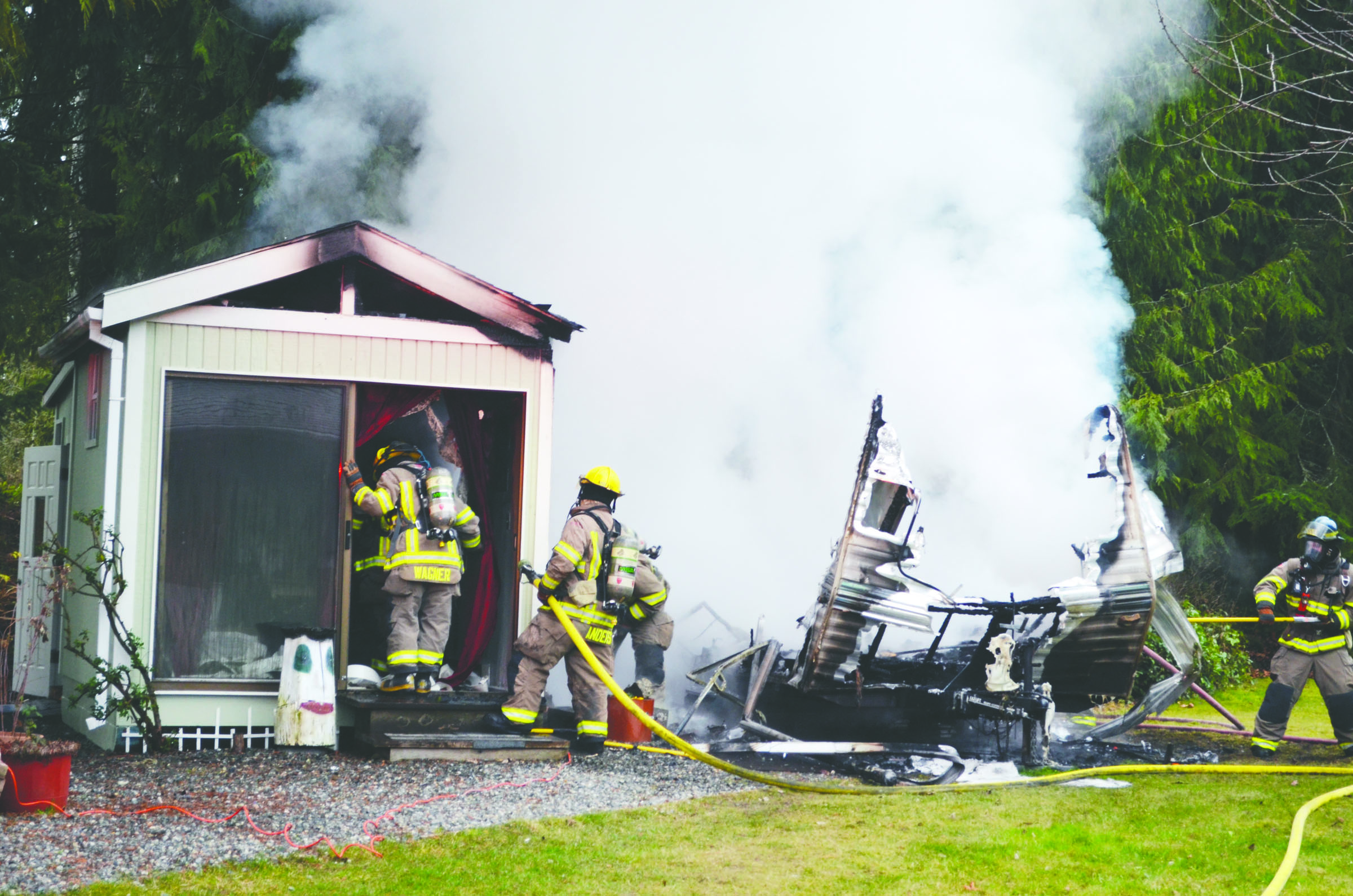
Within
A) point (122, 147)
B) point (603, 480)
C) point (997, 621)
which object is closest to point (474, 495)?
point (603, 480)

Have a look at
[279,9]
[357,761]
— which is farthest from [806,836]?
[279,9]

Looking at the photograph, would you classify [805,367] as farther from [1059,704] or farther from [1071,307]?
[1059,704]

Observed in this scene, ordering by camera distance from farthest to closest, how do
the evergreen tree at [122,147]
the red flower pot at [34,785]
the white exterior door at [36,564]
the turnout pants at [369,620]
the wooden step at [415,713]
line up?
the evergreen tree at [122,147]
the white exterior door at [36,564]
the turnout pants at [369,620]
the wooden step at [415,713]
the red flower pot at [34,785]

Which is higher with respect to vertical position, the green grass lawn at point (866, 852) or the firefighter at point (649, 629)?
the firefighter at point (649, 629)

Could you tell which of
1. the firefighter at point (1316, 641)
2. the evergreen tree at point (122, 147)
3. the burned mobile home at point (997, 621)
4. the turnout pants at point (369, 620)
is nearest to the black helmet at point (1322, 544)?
the firefighter at point (1316, 641)

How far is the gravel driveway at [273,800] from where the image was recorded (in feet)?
16.3

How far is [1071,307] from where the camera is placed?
1060 cm

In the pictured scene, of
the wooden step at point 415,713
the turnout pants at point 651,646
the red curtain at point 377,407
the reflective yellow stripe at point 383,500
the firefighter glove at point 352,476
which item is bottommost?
the wooden step at point 415,713

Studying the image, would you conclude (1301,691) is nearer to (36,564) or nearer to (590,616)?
(590,616)

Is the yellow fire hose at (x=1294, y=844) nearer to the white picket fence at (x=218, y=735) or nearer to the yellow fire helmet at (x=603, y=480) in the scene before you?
the yellow fire helmet at (x=603, y=480)

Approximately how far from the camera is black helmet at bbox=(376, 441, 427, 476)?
839 centimetres

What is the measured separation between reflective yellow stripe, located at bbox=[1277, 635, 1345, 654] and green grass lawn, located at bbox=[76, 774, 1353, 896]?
7.34 feet

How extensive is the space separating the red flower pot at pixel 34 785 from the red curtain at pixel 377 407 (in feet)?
11.1

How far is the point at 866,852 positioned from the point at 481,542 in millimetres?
4635
